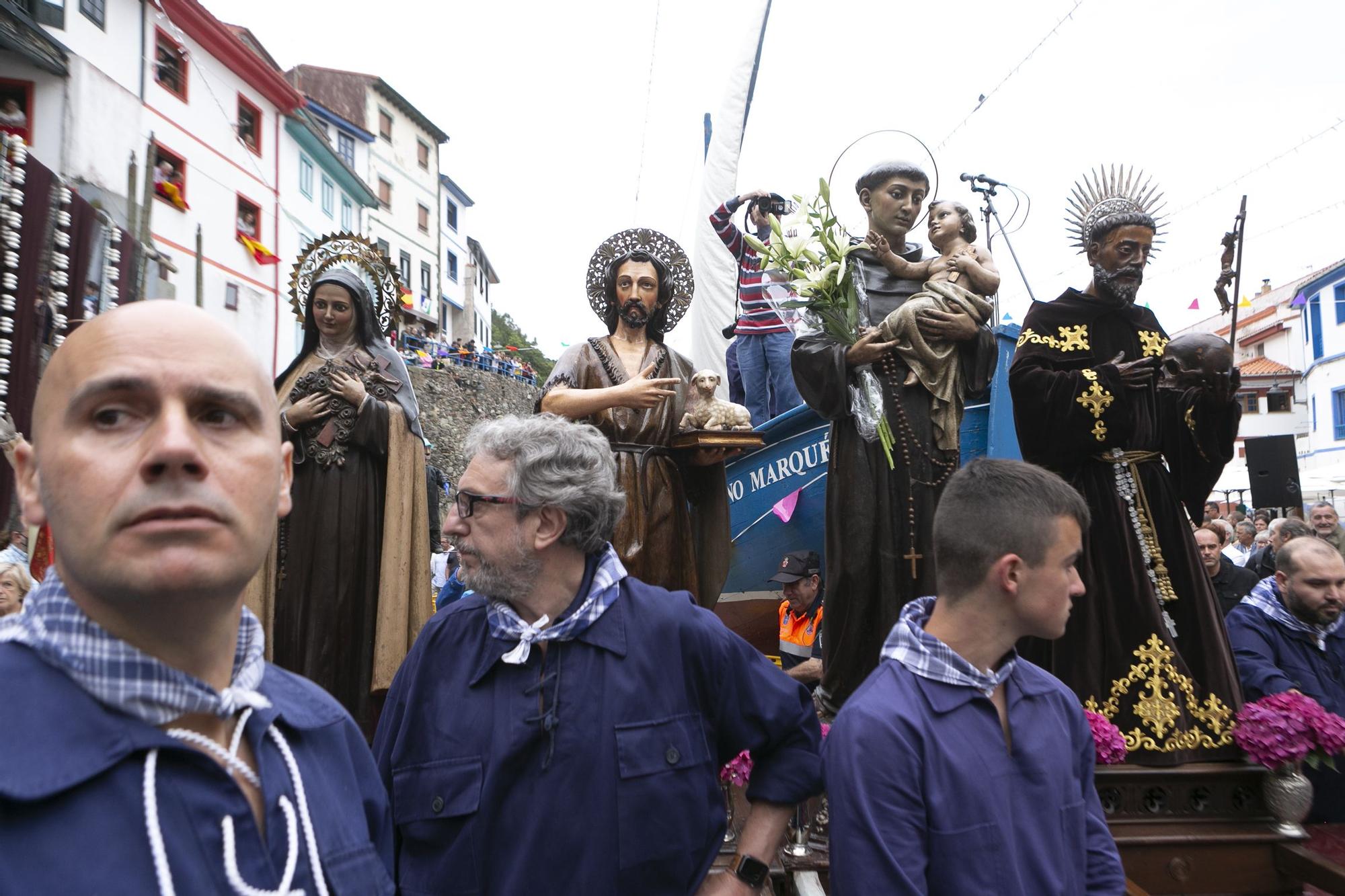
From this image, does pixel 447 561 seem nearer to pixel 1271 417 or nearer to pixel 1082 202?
pixel 1082 202

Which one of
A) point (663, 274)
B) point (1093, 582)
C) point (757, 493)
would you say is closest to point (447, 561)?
point (757, 493)

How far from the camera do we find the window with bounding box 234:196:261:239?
12.0 m

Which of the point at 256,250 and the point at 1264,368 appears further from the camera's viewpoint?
the point at 1264,368

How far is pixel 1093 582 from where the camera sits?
411 cm

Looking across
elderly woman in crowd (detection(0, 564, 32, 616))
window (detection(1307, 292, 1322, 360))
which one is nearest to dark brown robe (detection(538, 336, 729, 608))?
elderly woman in crowd (detection(0, 564, 32, 616))

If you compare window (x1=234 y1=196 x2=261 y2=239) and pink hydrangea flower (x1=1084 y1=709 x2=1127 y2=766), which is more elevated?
window (x1=234 y1=196 x2=261 y2=239)

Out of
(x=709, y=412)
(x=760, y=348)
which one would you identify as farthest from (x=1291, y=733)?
(x=760, y=348)

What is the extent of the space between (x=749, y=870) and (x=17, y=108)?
7139mm

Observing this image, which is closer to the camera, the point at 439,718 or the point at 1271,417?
the point at 439,718

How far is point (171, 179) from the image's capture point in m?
9.77

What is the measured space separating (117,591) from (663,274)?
3485 millimetres

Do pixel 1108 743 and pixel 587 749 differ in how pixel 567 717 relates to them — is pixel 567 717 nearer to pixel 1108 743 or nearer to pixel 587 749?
pixel 587 749

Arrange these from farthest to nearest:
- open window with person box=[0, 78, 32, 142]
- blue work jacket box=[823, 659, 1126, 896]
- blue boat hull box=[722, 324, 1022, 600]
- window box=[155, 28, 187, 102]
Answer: window box=[155, 28, 187, 102] → blue boat hull box=[722, 324, 1022, 600] → open window with person box=[0, 78, 32, 142] → blue work jacket box=[823, 659, 1126, 896]

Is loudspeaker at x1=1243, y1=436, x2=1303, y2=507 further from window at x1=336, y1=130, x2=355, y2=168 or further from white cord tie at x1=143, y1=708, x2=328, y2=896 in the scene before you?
window at x1=336, y1=130, x2=355, y2=168
